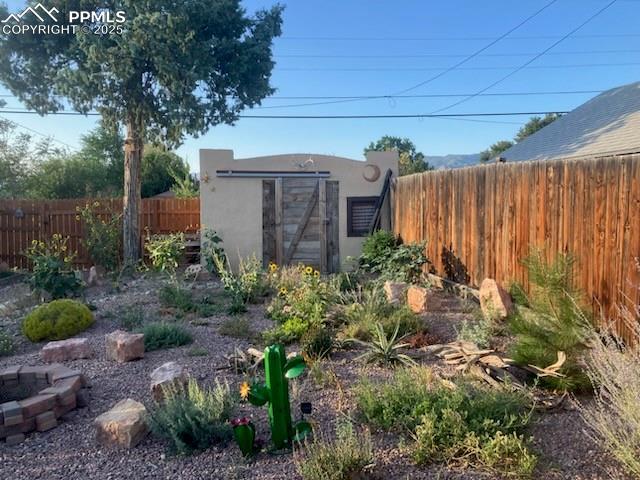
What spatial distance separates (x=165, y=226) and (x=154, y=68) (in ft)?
11.5

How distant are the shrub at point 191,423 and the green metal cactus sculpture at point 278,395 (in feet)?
1.14

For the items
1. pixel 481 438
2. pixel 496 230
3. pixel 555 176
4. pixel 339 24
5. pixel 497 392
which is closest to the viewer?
pixel 481 438

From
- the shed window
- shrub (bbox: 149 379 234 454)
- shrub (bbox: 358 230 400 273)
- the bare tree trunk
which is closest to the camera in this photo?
shrub (bbox: 149 379 234 454)

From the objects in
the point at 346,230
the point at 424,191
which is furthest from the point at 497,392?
the point at 346,230

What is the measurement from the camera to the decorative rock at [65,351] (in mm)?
4402

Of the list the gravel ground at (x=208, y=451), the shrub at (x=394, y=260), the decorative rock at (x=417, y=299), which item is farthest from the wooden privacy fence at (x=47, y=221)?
the gravel ground at (x=208, y=451)

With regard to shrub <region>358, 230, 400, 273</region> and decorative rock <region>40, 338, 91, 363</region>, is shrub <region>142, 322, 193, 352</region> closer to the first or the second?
decorative rock <region>40, 338, 91, 363</region>

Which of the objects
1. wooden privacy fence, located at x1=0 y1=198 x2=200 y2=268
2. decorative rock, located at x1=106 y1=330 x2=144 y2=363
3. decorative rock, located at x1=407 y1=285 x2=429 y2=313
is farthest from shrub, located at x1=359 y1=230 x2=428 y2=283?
wooden privacy fence, located at x1=0 y1=198 x2=200 y2=268

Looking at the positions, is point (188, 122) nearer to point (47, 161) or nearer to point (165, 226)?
point (165, 226)

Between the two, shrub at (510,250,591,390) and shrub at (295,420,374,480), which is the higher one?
shrub at (510,250,591,390)

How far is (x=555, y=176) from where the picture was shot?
4.81 metres

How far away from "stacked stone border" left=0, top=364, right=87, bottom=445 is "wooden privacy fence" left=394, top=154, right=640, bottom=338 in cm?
410

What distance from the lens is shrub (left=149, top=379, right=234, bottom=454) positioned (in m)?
2.75

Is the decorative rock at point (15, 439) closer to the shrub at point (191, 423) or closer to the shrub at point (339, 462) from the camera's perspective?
the shrub at point (191, 423)
